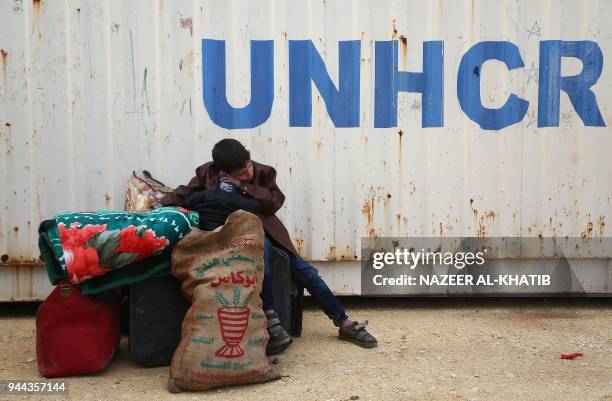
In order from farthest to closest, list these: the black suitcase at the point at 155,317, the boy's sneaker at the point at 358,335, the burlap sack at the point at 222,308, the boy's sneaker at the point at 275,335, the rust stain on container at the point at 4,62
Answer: the rust stain on container at the point at 4,62 → the boy's sneaker at the point at 358,335 → the boy's sneaker at the point at 275,335 → the black suitcase at the point at 155,317 → the burlap sack at the point at 222,308

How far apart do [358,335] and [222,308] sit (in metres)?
0.99

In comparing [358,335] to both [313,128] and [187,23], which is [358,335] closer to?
[313,128]

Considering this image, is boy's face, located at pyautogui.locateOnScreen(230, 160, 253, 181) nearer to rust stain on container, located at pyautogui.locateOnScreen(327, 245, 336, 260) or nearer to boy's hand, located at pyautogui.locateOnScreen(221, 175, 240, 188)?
boy's hand, located at pyautogui.locateOnScreen(221, 175, 240, 188)

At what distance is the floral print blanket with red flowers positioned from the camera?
10.6 ft

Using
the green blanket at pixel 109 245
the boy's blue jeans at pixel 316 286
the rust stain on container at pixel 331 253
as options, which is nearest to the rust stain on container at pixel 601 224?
the rust stain on container at pixel 331 253

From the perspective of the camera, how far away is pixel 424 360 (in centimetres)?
360

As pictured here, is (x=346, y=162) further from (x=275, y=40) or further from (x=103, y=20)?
(x=103, y=20)

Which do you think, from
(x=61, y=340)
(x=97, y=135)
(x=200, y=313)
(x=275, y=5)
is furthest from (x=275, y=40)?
(x=61, y=340)

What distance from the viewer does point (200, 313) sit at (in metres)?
3.16

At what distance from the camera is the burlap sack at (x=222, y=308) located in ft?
10.2

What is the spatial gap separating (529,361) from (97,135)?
9.64ft

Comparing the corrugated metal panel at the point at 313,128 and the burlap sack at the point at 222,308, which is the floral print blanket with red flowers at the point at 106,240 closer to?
the burlap sack at the point at 222,308

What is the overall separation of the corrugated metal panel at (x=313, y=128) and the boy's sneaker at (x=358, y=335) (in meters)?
0.72

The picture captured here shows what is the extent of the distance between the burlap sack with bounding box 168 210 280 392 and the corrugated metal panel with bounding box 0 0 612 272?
1162mm
